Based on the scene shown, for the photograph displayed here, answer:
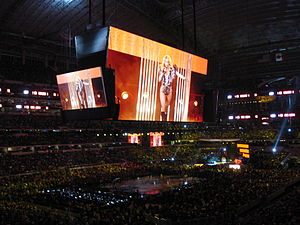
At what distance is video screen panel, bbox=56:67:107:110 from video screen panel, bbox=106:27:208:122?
3.42 feet

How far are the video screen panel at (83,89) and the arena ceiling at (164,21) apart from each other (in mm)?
17539

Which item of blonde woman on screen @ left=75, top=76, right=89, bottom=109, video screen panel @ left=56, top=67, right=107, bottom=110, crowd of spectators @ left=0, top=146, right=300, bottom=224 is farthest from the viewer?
blonde woman on screen @ left=75, top=76, right=89, bottom=109

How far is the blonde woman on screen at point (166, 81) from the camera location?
67.1 ft

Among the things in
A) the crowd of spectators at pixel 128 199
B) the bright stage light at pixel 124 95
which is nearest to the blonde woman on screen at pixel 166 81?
the bright stage light at pixel 124 95

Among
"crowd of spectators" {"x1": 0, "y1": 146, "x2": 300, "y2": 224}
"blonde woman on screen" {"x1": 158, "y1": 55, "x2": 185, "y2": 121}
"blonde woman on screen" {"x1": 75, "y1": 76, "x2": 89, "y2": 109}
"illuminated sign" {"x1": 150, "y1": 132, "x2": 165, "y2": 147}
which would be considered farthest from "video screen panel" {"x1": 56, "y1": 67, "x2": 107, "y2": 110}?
"illuminated sign" {"x1": 150, "y1": 132, "x2": 165, "y2": 147}

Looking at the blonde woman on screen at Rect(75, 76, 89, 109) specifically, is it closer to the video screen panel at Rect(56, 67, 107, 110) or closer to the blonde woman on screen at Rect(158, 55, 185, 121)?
the video screen panel at Rect(56, 67, 107, 110)

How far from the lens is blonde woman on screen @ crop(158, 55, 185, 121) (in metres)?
20.5

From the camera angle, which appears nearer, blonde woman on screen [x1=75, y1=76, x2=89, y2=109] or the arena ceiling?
blonde woman on screen [x1=75, y1=76, x2=89, y2=109]

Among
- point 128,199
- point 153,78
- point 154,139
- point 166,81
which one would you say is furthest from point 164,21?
point 128,199

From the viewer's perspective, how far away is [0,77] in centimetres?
4588

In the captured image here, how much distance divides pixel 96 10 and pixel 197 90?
19109mm

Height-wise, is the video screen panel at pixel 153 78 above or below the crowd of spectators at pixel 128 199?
above

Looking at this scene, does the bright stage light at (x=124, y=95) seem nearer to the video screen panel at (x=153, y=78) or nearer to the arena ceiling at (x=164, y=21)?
the video screen panel at (x=153, y=78)

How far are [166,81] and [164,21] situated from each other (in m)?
24.2
